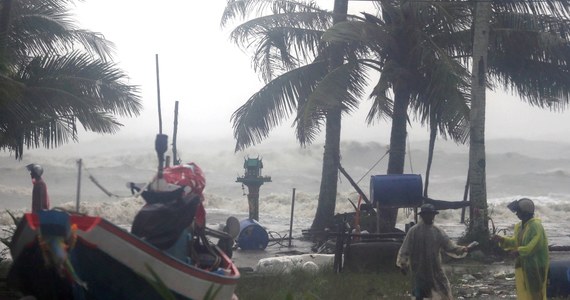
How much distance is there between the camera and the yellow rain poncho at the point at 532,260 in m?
9.91

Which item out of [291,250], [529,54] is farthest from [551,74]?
[291,250]

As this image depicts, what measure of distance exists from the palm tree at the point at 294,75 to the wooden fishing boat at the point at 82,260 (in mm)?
14038

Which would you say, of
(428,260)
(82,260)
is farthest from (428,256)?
(82,260)

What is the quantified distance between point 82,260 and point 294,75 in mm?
15799

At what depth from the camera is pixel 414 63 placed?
21.2 metres

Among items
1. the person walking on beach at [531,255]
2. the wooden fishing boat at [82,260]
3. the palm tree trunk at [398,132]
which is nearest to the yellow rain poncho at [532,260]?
the person walking on beach at [531,255]

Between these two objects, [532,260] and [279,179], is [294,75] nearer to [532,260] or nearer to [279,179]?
[532,260]

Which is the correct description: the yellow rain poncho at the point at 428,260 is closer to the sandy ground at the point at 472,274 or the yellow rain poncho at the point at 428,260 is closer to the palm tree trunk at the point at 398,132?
the sandy ground at the point at 472,274

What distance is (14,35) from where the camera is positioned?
1775cm

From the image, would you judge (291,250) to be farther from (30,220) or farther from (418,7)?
(30,220)

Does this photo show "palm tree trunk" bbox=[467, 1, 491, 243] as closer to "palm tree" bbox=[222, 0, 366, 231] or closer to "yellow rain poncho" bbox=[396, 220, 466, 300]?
"palm tree" bbox=[222, 0, 366, 231]

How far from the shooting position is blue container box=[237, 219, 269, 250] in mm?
19969

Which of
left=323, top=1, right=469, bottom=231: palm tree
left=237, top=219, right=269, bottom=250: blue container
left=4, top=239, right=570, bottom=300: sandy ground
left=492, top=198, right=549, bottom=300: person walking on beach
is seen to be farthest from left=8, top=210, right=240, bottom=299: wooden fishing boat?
left=237, top=219, right=269, bottom=250: blue container

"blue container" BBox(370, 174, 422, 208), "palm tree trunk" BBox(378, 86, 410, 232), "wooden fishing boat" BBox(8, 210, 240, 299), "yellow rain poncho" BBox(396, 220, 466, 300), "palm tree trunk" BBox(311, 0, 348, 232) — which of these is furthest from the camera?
"palm tree trunk" BBox(311, 0, 348, 232)
